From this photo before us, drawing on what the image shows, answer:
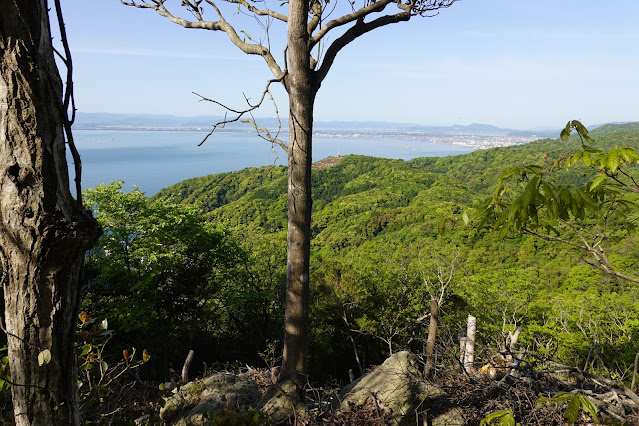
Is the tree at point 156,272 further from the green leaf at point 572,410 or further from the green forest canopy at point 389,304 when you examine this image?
the green leaf at point 572,410

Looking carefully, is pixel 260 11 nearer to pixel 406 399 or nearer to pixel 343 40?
pixel 343 40

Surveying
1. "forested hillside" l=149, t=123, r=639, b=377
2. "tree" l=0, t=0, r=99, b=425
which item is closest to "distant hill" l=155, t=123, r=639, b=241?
"forested hillside" l=149, t=123, r=639, b=377

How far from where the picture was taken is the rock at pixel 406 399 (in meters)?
3.07

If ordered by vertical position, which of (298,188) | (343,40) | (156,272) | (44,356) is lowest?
(156,272)

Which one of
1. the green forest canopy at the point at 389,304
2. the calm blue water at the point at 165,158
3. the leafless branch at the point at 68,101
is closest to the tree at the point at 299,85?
the leafless branch at the point at 68,101

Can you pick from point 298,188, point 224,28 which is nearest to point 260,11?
point 224,28

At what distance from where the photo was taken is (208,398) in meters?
3.40

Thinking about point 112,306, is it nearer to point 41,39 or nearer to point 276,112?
point 276,112

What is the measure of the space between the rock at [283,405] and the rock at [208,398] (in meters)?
0.25

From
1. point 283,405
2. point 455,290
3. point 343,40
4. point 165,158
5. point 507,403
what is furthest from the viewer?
point 165,158

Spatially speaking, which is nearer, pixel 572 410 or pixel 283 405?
pixel 572 410

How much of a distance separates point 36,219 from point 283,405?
257cm

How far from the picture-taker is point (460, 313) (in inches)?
545

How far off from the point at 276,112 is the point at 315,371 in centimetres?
1150
